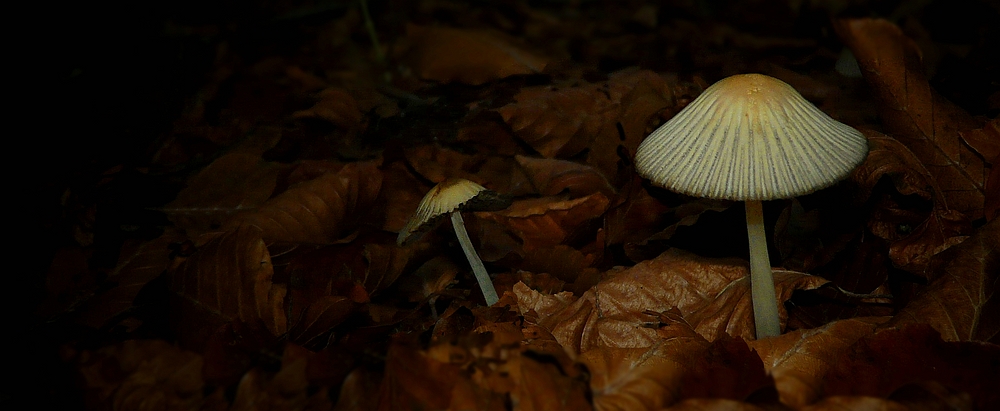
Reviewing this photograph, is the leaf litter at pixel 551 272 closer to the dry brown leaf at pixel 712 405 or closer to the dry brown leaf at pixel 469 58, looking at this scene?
the dry brown leaf at pixel 712 405

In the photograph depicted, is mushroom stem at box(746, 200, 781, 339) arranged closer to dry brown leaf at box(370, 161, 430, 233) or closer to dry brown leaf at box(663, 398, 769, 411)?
dry brown leaf at box(663, 398, 769, 411)

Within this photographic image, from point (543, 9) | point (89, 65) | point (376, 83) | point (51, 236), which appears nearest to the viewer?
point (51, 236)

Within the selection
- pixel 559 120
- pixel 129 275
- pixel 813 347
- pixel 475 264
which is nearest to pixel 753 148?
pixel 813 347

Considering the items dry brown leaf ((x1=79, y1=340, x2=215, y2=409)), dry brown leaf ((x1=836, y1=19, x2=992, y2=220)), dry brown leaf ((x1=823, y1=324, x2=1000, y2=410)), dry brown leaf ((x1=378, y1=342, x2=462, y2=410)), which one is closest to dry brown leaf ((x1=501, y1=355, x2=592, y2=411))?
dry brown leaf ((x1=378, y1=342, x2=462, y2=410))

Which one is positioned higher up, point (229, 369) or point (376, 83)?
point (229, 369)

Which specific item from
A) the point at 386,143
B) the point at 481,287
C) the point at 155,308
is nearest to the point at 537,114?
the point at 386,143

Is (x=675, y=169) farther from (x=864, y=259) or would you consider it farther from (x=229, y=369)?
(x=229, y=369)
